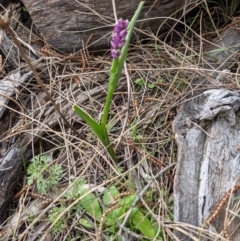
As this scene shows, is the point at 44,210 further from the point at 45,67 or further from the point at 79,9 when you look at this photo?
the point at 79,9

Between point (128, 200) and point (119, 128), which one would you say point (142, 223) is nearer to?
point (128, 200)

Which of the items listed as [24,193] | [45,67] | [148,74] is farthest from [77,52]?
[24,193]

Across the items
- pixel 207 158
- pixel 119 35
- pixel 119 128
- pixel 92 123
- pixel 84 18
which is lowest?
pixel 207 158

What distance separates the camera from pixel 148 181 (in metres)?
1.52

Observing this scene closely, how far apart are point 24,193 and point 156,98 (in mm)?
615

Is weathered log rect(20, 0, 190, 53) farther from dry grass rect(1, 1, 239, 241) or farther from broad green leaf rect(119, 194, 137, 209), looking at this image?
broad green leaf rect(119, 194, 137, 209)

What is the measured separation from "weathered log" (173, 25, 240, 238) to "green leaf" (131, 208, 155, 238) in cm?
8

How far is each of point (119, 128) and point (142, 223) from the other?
1.39 feet

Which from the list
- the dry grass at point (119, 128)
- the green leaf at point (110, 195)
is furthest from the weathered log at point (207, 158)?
the green leaf at point (110, 195)

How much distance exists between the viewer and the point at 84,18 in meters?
1.94

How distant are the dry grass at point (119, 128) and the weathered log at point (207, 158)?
2.1 inches

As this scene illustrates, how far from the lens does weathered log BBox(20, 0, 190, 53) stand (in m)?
1.92

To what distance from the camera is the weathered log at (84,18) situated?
1.92 metres

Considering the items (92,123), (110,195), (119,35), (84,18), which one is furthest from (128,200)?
(84,18)
